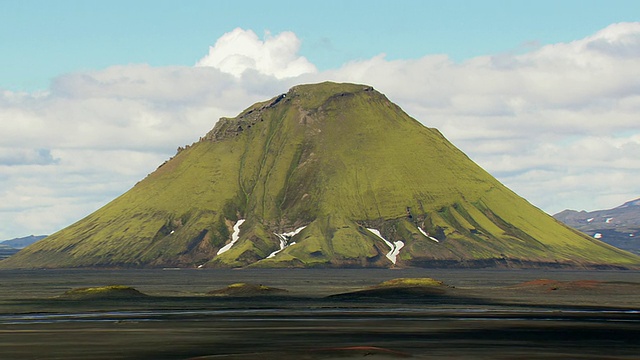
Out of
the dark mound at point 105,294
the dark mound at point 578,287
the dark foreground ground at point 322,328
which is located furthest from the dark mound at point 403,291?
the dark mound at point 105,294

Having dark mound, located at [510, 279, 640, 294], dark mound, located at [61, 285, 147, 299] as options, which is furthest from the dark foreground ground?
dark mound, located at [510, 279, 640, 294]

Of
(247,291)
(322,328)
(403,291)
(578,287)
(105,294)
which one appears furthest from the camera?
(578,287)

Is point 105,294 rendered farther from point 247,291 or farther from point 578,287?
point 578,287


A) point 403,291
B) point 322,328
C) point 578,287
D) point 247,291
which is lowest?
point 322,328

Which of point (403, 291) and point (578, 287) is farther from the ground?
point (403, 291)

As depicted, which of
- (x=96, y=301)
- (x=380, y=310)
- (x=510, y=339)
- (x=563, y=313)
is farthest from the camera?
(x=96, y=301)

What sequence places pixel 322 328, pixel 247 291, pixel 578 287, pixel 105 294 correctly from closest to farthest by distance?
pixel 322 328, pixel 105 294, pixel 247 291, pixel 578 287

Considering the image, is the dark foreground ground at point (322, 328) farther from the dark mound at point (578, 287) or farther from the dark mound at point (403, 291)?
the dark mound at point (578, 287)

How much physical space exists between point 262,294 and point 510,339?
285 feet

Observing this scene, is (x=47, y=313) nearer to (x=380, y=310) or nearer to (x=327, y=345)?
(x=380, y=310)

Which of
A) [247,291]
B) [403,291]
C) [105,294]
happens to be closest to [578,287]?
[403,291]

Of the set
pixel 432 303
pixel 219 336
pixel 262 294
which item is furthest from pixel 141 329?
pixel 262 294

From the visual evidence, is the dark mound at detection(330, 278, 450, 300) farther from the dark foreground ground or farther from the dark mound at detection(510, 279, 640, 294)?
the dark mound at detection(510, 279, 640, 294)

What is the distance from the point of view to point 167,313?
352ft
